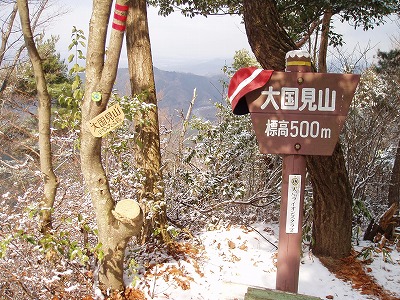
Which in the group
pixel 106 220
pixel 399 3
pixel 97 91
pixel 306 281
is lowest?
pixel 306 281

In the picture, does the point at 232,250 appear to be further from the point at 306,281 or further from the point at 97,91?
the point at 97,91

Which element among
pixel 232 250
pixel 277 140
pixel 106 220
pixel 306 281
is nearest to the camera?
pixel 277 140

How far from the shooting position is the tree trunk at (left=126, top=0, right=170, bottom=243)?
3998 mm

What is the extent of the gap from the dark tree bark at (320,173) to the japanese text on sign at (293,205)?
160 centimetres

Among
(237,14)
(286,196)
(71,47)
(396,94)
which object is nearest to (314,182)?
(286,196)

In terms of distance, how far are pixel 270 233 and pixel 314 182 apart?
53.6 inches

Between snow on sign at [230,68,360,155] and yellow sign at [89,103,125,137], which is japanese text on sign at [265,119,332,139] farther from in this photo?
yellow sign at [89,103,125,137]

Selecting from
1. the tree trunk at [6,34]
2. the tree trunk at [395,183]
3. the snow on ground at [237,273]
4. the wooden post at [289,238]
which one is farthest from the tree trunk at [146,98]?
the tree trunk at [6,34]

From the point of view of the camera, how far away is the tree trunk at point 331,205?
373 centimetres

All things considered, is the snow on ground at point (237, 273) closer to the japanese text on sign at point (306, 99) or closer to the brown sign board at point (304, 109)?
the brown sign board at point (304, 109)

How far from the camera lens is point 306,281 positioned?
146 inches

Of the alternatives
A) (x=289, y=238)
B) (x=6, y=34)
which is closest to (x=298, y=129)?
(x=289, y=238)

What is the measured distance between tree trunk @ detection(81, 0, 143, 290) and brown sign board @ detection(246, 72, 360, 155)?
1.24 meters

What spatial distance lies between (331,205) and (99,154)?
2546 mm
